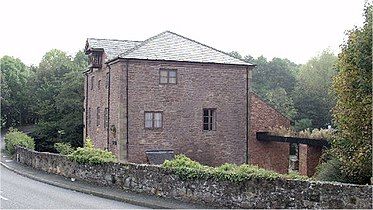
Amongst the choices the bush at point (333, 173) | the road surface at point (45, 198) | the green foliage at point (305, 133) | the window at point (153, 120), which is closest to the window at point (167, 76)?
the window at point (153, 120)

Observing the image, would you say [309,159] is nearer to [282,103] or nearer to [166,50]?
[166,50]

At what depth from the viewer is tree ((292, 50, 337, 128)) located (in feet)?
204

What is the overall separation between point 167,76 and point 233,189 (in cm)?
1865

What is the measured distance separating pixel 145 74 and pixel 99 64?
18.5 feet

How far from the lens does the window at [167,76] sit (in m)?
34.0

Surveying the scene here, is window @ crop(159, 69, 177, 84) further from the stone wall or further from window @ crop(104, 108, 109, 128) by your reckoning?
the stone wall

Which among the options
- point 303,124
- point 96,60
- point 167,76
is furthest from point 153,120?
point 303,124

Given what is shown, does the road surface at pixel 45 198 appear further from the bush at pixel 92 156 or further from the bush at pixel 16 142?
the bush at pixel 16 142

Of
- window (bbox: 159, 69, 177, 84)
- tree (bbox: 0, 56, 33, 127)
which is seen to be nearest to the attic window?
window (bbox: 159, 69, 177, 84)

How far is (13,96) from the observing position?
77.0 m

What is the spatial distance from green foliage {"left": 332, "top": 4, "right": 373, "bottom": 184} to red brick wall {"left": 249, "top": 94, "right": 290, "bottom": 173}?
17.5 metres

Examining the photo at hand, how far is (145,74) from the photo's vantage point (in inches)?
1314

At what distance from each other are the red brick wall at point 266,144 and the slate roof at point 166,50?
3.33 meters

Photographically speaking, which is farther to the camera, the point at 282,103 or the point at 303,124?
the point at 282,103
